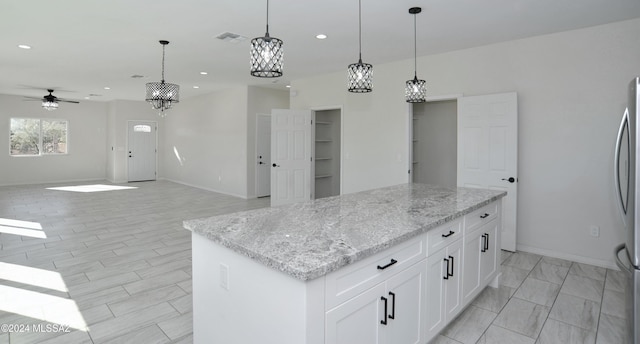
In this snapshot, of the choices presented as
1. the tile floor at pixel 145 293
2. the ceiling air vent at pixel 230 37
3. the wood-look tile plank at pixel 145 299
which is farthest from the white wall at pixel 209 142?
the wood-look tile plank at pixel 145 299

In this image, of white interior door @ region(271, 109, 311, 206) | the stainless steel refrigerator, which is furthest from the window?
the stainless steel refrigerator

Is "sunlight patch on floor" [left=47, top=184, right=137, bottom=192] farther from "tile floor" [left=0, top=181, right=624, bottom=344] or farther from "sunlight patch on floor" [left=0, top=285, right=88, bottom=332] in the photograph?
"sunlight patch on floor" [left=0, top=285, right=88, bottom=332]

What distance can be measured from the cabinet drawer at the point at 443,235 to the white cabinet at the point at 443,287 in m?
0.03

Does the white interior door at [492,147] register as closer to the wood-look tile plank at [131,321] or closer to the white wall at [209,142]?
the wood-look tile plank at [131,321]

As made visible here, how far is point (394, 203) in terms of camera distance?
8.48 ft

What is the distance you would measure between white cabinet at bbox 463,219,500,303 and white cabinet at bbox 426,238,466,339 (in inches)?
5.0

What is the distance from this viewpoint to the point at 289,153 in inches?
262

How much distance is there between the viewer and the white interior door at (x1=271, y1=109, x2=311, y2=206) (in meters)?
6.62

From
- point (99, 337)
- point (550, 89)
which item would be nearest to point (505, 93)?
point (550, 89)

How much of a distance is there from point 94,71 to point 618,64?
26.0 feet

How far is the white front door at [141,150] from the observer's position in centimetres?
1084

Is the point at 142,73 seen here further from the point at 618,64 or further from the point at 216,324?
the point at 618,64

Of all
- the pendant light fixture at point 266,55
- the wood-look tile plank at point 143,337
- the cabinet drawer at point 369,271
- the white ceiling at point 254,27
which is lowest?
the wood-look tile plank at point 143,337

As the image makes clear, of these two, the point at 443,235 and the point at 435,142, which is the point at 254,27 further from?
the point at 435,142
